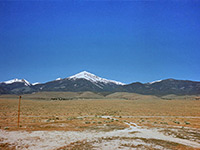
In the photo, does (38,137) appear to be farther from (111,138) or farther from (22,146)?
(111,138)

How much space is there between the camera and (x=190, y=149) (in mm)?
12484

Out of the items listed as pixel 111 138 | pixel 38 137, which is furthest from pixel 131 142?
pixel 38 137

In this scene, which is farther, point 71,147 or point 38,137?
point 38,137

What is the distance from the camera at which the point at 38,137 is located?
599 inches

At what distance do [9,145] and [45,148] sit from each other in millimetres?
2800

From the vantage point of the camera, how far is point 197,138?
619 inches

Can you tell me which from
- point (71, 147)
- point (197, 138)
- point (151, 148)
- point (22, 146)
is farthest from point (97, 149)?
point (197, 138)

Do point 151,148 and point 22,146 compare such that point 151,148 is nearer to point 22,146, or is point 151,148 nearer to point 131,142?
point 131,142

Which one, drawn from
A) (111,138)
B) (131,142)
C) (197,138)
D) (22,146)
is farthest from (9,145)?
(197,138)

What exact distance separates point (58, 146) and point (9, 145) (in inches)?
138

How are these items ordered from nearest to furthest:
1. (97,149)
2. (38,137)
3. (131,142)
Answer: (97,149) → (131,142) → (38,137)

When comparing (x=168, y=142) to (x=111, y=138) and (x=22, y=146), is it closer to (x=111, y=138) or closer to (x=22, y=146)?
(x=111, y=138)

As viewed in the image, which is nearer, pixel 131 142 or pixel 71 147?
pixel 71 147

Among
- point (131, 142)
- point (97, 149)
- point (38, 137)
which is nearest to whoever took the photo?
point (97, 149)
